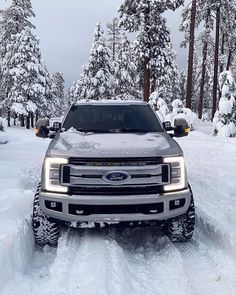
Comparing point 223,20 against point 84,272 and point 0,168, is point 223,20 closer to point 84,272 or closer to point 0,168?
point 0,168

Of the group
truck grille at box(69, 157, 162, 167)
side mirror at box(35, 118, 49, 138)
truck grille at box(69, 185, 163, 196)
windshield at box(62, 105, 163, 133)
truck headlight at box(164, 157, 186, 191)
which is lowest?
truck grille at box(69, 185, 163, 196)

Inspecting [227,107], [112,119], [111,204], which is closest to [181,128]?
[112,119]

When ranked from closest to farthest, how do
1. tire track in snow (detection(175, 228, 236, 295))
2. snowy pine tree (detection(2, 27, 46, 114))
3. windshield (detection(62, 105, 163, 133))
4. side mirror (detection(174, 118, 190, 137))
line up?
tire track in snow (detection(175, 228, 236, 295))
windshield (detection(62, 105, 163, 133))
side mirror (detection(174, 118, 190, 137))
snowy pine tree (detection(2, 27, 46, 114))

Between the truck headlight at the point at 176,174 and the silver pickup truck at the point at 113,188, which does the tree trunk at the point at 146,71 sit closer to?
the silver pickup truck at the point at 113,188

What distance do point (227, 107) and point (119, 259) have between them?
16.6 meters

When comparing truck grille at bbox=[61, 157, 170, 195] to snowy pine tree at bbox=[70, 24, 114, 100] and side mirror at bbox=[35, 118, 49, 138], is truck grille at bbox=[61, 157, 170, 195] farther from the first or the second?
snowy pine tree at bbox=[70, 24, 114, 100]

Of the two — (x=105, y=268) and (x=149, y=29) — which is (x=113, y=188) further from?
(x=149, y=29)

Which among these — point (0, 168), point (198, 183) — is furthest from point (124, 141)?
point (0, 168)

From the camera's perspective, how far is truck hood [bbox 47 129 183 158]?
4.91 meters

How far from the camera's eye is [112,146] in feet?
16.7

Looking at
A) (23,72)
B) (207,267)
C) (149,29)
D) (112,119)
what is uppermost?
(149,29)

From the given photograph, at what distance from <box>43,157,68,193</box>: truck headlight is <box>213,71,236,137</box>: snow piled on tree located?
15.7 metres

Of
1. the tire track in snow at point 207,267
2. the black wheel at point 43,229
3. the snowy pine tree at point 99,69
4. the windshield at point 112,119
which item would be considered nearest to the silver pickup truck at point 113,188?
the black wheel at point 43,229

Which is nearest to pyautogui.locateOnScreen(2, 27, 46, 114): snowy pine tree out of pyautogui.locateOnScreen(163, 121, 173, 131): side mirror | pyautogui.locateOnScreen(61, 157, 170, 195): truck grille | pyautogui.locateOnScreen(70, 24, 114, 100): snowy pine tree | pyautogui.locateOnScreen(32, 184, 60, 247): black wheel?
pyautogui.locateOnScreen(70, 24, 114, 100): snowy pine tree
